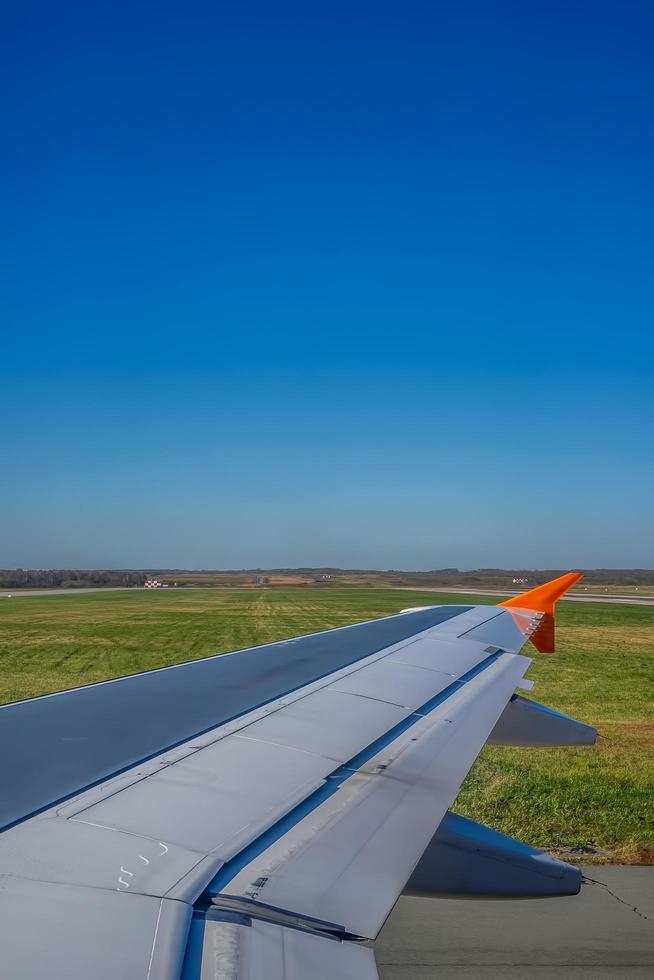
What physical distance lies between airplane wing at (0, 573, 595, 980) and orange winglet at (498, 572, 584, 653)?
7.48 ft

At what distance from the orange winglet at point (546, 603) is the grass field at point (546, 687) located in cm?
134

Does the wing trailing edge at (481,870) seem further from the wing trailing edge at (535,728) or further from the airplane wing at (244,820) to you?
the wing trailing edge at (535,728)

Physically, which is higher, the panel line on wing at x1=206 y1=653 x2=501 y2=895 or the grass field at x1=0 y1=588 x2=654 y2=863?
the panel line on wing at x1=206 y1=653 x2=501 y2=895

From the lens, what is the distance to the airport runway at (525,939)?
370 cm

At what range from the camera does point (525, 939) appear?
403cm

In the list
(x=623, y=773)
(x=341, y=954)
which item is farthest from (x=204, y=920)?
(x=623, y=773)

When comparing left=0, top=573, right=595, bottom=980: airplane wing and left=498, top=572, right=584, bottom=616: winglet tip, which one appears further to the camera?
left=498, top=572, right=584, bottom=616: winglet tip

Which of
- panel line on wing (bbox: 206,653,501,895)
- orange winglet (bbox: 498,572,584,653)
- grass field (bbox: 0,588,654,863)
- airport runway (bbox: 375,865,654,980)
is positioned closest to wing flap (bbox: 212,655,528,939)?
panel line on wing (bbox: 206,653,501,895)

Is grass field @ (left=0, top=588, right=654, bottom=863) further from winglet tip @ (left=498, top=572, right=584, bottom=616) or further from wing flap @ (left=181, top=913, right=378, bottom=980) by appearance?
wing flap @ (left=181, top=913, right=378, bottom=980)

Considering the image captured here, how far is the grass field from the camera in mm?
5980

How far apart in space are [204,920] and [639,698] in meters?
12.1

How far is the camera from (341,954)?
1406mm

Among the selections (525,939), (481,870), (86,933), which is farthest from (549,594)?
(86,933)

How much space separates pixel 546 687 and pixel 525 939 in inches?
367
